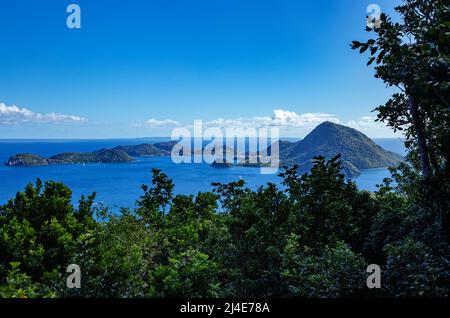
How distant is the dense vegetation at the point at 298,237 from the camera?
14.0 feet

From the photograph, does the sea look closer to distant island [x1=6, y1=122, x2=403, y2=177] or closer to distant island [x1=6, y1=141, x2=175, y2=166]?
distant island [x1=6, y1=122, x2=403, y2=177]

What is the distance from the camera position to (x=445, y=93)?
4.60 m

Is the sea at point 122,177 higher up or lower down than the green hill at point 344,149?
lower down

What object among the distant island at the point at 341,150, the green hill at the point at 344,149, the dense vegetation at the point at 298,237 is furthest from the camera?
the green hill at the point at 344,149

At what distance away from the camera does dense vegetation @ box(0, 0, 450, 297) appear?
4277 millimetres

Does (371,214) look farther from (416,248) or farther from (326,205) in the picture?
(416,248)

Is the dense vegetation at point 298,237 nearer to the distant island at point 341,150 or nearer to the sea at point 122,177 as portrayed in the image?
the distant island at point 341,150

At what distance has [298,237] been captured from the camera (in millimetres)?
5988

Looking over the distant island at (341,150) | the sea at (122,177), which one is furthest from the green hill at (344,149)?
the sea at (122,177)

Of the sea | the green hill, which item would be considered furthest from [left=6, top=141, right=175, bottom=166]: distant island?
the green hill

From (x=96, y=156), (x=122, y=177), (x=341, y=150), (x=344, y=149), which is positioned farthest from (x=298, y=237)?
(x=96, y=156)

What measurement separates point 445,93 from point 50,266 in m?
9.76

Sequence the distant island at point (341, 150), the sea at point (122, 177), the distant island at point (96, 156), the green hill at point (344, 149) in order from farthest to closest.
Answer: the distant island at point (96, 156)
the sea at point (122, 177)
the green hill at point (344, 149)
the distant island at point (341, 150)

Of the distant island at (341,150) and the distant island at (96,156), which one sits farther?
the distant island at (96,156)
